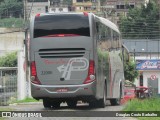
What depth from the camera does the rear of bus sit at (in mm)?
23281

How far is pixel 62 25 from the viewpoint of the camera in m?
23.5

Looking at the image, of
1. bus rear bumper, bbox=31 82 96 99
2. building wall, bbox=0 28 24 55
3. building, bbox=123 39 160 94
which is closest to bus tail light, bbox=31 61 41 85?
bus rear bumper, bbox=31 82 96 99

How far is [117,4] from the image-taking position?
14325 cm

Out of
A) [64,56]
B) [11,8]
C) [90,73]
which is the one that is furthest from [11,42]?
[90,73]

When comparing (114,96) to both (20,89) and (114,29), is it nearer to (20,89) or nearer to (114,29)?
(114,29)

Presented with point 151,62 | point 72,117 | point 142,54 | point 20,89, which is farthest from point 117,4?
point 72,117

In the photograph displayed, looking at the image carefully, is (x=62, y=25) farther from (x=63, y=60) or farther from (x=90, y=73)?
(x=90, y=73)

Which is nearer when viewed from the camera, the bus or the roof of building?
the bus

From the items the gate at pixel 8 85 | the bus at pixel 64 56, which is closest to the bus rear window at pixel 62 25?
the bus at pixel 64 56

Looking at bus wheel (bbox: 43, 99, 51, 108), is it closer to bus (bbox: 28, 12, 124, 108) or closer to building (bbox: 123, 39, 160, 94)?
bus (bbox: 28, 12, 124, 108)

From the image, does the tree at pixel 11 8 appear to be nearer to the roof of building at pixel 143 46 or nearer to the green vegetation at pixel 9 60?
the roof of building at pixel 143 46

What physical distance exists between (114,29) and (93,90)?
268 inches

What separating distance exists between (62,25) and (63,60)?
1240mm

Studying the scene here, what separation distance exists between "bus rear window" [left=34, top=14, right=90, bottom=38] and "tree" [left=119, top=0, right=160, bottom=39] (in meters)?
76.8
